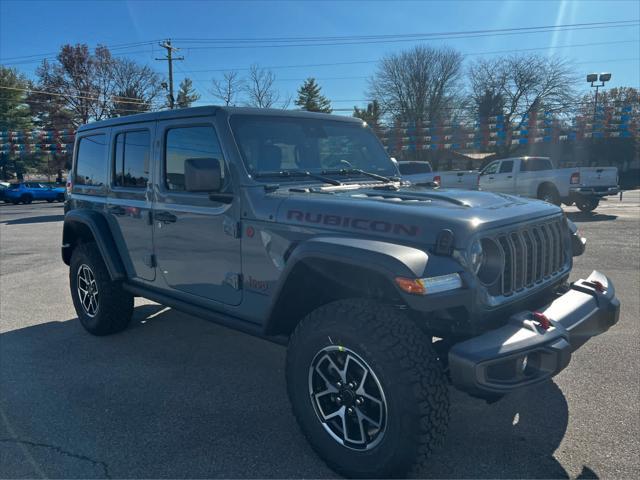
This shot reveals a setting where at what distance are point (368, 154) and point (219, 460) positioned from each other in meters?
2.60

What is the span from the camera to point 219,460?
2703 millimetres

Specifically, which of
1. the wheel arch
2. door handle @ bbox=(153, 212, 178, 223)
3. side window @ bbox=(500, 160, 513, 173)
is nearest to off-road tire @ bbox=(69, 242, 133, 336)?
door handle @ bbox=(153, 212, 178, 223)

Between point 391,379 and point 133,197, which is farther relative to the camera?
point 133,197

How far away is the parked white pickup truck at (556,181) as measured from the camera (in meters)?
14.3

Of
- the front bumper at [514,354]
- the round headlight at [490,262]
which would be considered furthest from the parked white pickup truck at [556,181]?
the round headlight at [490,262]

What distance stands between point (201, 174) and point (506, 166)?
1545 cm

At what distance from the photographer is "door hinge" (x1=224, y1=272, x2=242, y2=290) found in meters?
3.17

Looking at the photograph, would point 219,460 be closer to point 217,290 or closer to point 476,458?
point 217,290

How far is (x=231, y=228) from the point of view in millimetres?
3166

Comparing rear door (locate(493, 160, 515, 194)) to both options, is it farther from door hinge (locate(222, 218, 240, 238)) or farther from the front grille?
door hinge (locate(222, 218, 240, 238))

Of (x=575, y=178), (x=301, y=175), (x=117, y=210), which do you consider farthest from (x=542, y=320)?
(x=575, y=178)

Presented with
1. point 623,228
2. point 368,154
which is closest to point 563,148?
point 623,228

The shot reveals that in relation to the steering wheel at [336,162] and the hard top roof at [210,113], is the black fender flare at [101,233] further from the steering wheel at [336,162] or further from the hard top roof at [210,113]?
the steering wheel at [336,162]

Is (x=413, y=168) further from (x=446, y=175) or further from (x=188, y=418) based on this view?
(x=188, y=418)
